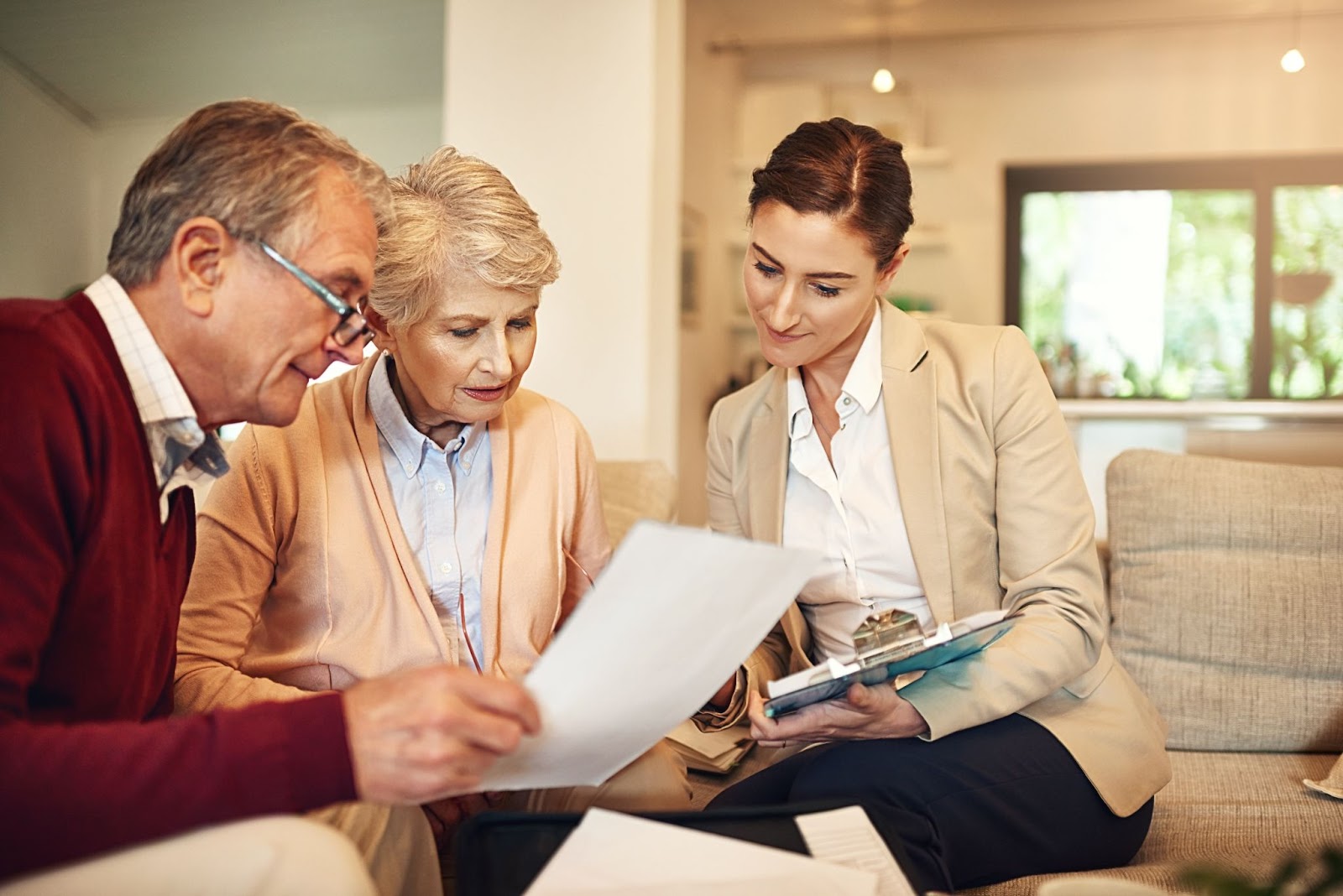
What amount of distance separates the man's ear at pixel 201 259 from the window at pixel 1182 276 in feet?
18.1

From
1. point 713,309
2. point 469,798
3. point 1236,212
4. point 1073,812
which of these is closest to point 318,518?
point 469,798

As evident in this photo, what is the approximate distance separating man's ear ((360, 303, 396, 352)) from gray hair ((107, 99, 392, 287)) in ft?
1.47

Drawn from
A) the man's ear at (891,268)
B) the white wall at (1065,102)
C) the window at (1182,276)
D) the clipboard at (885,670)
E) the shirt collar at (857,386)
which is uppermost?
the white wall at (1065,102)

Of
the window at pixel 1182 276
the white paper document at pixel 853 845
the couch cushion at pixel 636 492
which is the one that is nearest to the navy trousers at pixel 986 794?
the white paper document at pixel 853 845

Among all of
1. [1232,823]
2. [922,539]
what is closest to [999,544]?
[922,539]

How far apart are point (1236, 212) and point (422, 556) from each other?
18.5 ft

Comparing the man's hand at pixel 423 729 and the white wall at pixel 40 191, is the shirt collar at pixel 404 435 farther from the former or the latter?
the white wall at pixel 40 191

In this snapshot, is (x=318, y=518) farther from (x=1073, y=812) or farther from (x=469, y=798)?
(x=1073, y=812)

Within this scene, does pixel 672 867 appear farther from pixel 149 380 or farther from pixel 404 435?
pixel 404 435

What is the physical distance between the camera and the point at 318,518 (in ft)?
5.17

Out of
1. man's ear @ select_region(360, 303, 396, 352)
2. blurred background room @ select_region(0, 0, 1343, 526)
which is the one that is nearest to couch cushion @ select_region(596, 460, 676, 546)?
man's ear @ select_region(360, 303, 396, 352)

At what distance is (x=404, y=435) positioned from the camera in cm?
167

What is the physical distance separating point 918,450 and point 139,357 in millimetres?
1084

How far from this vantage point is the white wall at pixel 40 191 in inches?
172
